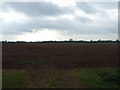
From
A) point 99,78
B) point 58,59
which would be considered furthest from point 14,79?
point 58,59

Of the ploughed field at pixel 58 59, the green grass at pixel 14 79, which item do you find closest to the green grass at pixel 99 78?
the green grass at pixel 14 79

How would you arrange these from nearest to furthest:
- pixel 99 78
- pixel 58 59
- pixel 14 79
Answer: pixel 14 79, pixel 99 78, pixel 58 59

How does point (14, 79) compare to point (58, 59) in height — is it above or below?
below

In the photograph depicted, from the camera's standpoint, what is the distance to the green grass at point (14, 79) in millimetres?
13509

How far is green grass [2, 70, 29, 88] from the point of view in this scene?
13509mm

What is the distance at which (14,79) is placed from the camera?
14602 mm

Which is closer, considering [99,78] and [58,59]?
[99,78]

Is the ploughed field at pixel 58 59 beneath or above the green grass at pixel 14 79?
above

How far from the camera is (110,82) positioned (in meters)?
14.0

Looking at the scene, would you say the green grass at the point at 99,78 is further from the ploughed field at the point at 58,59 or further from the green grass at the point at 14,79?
the ploughed field at the point at 58,59

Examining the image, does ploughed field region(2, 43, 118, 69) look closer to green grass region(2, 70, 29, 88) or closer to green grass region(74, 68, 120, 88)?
green grass region(2, 70, 29, 88)

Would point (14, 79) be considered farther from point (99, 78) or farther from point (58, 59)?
point (58, 59)

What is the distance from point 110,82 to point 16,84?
493 cm

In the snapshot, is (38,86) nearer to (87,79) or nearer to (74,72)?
(87,79)
